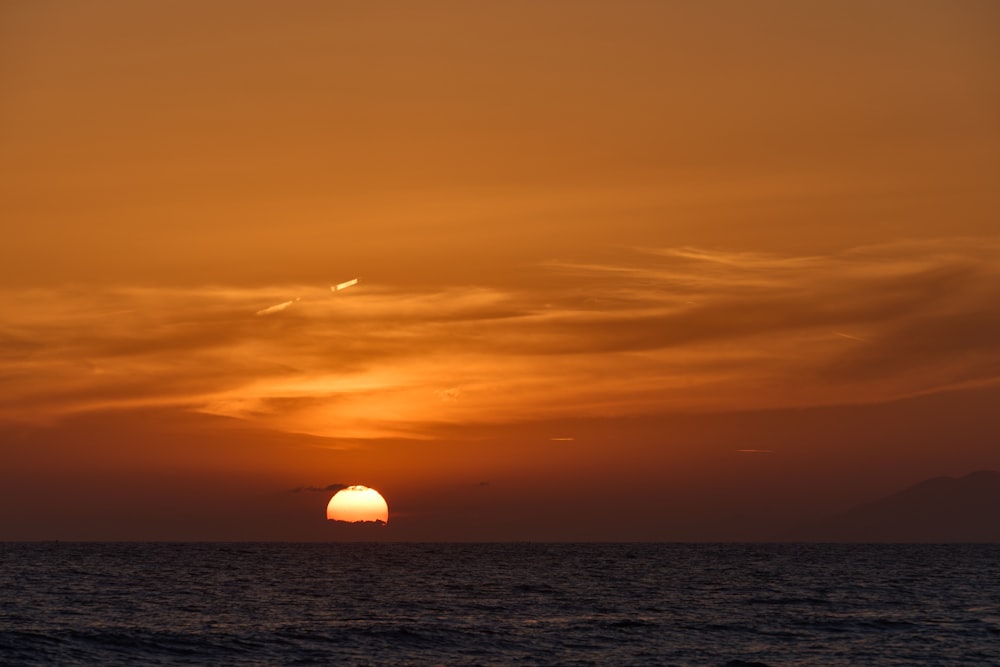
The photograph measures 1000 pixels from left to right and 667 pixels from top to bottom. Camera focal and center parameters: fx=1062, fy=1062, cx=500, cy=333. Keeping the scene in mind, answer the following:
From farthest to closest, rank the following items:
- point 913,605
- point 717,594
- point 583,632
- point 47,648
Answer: point 717,594 < point 913,605 < point 583,632 < point 47,648

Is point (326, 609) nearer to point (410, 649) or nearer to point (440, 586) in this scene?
point (410, 649)

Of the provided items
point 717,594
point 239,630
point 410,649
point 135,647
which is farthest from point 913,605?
point 135,647

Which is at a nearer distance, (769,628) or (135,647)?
(135,647)

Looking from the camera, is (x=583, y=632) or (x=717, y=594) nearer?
(x=583, y=632)

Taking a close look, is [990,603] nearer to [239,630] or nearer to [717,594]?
[717,594]

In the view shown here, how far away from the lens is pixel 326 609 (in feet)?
276

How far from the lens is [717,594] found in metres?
102

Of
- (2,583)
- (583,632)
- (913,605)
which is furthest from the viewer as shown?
(2,583)

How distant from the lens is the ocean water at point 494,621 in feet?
191

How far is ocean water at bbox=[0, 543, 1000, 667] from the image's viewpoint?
5816 centimetres

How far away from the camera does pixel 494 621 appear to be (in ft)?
245

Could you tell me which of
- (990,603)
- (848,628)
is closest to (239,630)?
(848,628)

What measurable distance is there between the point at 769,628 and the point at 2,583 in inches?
3168

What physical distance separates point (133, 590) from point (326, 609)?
31595 mm
